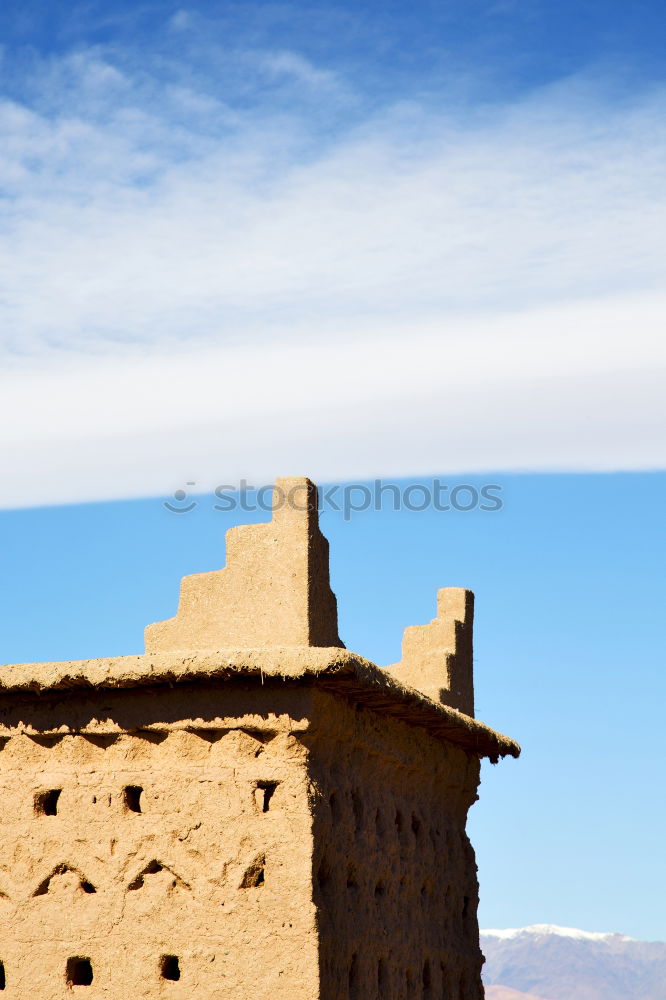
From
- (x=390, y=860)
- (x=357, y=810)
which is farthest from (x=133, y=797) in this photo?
(x=390, y=860)

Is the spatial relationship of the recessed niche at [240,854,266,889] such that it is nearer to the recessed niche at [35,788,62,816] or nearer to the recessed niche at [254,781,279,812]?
the recessed niche at [254,781,279,812]

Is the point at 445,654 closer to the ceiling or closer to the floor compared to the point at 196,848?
closer to the ceiling

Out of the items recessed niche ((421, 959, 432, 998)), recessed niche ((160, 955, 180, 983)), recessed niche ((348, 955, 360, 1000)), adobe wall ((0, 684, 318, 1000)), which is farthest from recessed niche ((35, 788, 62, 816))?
recessed niche ((421, 959, 432, 998))

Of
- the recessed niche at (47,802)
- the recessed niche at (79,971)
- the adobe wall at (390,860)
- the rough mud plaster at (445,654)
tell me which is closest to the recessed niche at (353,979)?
the adobe wall at (390,860)

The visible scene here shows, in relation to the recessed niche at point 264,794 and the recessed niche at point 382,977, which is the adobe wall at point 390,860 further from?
the recessed niche at point 264,794

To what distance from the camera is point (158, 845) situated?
955 centimetres

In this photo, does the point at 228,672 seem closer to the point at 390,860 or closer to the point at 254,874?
the point at 254,874

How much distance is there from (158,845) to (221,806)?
0.49 meters

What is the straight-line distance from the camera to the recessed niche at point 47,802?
998 cm

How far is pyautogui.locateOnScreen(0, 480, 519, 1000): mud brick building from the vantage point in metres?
9.22

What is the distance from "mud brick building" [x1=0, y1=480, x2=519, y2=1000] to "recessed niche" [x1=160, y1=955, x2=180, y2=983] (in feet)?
0.04

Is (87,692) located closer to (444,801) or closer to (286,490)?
(286,490)

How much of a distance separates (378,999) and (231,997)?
4.82 feet

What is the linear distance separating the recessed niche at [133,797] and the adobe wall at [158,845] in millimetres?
13
